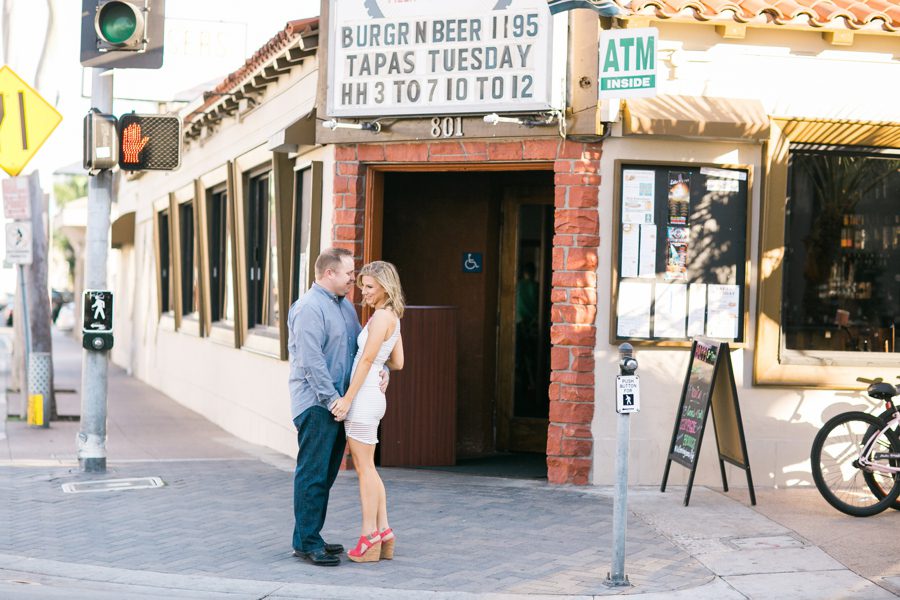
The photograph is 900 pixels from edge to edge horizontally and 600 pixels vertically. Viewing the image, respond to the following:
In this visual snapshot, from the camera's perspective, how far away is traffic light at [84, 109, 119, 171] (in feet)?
30.8

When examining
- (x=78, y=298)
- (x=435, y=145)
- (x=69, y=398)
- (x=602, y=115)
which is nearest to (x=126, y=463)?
(x=435, y=145)

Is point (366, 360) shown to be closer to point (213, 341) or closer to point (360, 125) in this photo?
point (360, 125)

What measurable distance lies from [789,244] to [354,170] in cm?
363

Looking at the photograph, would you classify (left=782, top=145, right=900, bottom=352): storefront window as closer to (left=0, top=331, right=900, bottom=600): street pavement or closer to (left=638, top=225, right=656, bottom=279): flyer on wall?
(left=638, top=225, right=656, bottom=279): flyer on wall

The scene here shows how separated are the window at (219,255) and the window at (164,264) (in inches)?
174

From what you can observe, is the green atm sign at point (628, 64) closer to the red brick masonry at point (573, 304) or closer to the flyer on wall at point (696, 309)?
the red brick masonry at point (573, 304)

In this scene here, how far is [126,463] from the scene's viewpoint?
411 inches

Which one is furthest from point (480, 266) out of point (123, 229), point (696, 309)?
point (123, 229)

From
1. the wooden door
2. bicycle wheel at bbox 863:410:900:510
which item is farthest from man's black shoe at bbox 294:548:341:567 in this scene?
the wooden door

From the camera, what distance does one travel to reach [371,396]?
673 centimetres

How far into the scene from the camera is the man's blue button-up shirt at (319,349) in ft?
21.7

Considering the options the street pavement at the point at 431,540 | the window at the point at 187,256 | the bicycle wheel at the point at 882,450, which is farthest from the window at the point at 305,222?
the window at the point at 187,256

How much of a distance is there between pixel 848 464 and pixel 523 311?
3776 millimetres

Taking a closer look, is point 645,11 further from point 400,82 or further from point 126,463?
point 126,463
